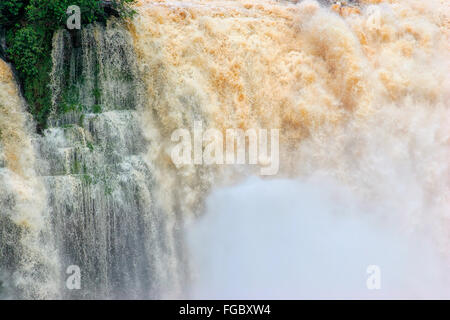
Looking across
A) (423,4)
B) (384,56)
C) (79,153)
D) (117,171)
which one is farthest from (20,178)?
(423,4)

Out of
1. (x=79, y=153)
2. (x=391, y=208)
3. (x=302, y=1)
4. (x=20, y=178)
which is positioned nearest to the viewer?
(x=20, y=178)

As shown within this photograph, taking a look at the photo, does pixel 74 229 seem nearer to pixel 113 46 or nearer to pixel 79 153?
pixel 79 153

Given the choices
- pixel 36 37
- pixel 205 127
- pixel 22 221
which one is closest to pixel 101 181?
pixel 22 221

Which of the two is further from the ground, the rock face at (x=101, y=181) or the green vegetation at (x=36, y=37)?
the green vegetation at (x=36, y=37)

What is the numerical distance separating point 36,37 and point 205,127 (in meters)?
3.86

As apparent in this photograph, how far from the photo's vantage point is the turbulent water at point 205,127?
966 centimetres

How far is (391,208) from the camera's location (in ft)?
42.3

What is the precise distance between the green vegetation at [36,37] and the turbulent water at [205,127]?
20cm

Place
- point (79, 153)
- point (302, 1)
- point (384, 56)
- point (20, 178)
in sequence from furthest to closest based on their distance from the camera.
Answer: point (302, 1) → point (384, 56) → point (79, 153) → point (20, 178)

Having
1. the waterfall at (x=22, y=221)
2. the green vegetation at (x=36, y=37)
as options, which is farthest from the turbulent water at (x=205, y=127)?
the green vegetation at (x=36, y=37)

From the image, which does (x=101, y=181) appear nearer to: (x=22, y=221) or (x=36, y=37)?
(x=22, y=221)

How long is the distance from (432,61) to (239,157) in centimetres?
623

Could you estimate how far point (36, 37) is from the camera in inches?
404

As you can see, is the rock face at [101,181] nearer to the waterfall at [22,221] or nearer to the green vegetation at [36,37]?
the waterfall at [22,221]
